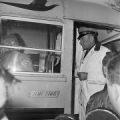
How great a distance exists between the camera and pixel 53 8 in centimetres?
166

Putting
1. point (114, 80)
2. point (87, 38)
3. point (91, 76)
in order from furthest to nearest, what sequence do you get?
point (87, 38) < point (91, 76) < point (114, 80)

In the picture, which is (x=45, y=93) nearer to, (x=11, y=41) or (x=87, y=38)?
(x=11, y=41)

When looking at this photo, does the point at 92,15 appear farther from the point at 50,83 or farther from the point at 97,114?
the point at 97,114

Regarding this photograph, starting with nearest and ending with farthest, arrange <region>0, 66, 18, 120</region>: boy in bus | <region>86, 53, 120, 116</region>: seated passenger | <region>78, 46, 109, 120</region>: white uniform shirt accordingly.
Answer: <region>0, 66, 18, 120</region>: boy in bus → <region>86, 53, 120, 116</region>: seated passenger → <region>78, 46, 109, 120</region>: white uniform shirt

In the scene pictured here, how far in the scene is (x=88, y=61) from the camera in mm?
1794

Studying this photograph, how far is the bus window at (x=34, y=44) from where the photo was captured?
154 centimetres

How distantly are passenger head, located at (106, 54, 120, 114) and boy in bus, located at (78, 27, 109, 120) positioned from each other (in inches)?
2.8

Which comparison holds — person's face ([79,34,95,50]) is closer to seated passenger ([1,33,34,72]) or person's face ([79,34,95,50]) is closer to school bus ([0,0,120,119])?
school bus ([0,0,120,119])

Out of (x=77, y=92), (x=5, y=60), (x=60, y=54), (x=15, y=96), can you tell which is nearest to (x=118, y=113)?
(x=77, y=92)

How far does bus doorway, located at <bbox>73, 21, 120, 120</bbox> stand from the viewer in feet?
5.66

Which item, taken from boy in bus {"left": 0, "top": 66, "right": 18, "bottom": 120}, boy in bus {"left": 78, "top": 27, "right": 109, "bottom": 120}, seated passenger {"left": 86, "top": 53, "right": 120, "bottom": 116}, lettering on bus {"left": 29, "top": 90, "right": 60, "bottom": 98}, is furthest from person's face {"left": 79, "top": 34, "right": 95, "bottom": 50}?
boy in bus {"left": 0, "top": 66, "right": 18, "bottom": 120}

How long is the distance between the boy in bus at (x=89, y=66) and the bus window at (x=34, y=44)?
0.81 feet

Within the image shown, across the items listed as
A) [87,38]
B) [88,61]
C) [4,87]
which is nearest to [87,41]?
[87,38]

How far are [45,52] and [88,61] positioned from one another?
0.38 metres
